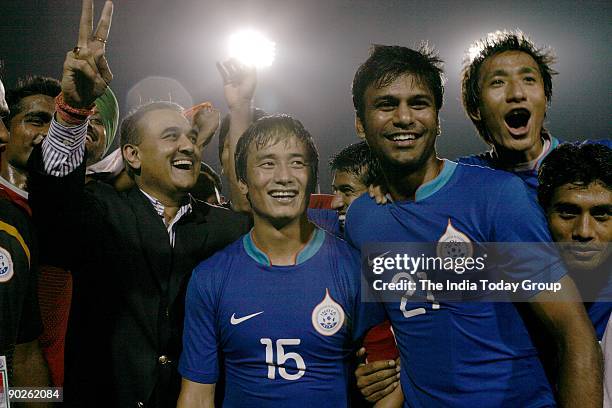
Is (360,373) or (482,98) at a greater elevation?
(482,98)

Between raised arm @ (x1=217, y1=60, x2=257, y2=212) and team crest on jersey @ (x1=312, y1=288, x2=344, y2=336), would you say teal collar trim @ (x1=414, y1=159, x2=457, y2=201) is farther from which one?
raised arm @ (x1=217, y1=60, x2=257, y2=212)

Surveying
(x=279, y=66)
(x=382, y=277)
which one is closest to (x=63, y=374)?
(x=382, y=277)

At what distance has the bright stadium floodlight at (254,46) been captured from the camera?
2.18m

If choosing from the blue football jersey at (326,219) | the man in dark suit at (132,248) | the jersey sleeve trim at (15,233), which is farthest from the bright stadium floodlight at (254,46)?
the jersey sleeve trim at (15,233)

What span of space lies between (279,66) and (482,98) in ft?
3.81

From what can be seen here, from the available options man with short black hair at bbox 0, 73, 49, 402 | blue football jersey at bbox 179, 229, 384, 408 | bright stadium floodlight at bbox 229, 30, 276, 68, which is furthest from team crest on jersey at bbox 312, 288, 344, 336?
bright stadium floodlight at bbox 229, 30, 276, 68

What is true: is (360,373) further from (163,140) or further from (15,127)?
(15,127)

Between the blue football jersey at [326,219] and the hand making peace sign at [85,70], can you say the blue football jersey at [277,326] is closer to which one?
the blue football jersey at [326,219]

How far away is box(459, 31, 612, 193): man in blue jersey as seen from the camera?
169 centimetres

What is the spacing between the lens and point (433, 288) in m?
1.53

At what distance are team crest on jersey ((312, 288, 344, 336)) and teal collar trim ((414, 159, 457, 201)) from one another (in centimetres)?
44

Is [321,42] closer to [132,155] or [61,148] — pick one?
[132,155]

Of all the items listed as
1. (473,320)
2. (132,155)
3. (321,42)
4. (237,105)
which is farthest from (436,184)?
(321,42)

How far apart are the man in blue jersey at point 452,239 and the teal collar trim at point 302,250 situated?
0.16m
